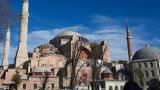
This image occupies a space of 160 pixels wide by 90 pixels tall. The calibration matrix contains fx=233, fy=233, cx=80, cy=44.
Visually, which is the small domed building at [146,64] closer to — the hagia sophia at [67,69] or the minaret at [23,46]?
the hagia sophia at [67,69]

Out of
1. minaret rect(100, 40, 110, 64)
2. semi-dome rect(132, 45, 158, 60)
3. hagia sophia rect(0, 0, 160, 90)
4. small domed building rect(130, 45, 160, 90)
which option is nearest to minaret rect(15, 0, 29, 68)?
hagia sophia rect(0, 0, 160, 90)

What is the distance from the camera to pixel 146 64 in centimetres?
4209

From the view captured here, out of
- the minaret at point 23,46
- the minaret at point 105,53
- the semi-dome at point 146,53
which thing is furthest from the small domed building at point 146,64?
the minaret at point 23,46

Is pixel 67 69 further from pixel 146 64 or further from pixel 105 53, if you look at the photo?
pixel 146 64

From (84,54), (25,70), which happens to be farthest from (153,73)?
(25,70)

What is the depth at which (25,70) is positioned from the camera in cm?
4003

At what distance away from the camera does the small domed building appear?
133 ft

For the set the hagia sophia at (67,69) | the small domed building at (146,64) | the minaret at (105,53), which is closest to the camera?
the hagia sophia at (67,69)

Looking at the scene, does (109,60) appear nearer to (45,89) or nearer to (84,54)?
(84,54)

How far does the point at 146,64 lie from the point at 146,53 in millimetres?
2323

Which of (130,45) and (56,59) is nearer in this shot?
(56,59)

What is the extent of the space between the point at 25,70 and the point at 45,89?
20.0 feet

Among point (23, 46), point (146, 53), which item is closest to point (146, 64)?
point (146, 53)

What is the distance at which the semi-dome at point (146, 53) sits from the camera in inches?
1670
